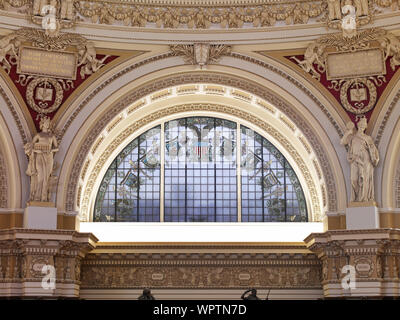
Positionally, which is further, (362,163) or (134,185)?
(134,185)

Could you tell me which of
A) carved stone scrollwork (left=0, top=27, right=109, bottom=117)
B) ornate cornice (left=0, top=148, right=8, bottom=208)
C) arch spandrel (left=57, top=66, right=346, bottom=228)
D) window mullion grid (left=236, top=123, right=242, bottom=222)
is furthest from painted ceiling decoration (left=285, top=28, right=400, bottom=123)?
ornate cornice (left=0, top=148, right=8, bottom=208)

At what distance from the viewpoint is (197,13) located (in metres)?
22.5

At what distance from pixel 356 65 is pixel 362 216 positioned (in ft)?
17.3

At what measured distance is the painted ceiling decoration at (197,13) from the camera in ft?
72.4

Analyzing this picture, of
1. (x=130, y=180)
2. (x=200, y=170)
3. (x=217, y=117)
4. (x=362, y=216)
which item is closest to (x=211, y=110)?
(x=217, y=117)

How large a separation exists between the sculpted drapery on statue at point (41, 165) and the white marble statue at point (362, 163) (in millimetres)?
9950

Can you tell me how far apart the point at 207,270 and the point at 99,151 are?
6.10m

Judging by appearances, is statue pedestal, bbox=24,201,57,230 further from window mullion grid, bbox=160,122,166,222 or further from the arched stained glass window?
window mullion grid, bbox=160,122,166,222

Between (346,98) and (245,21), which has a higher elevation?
Answer: (245,21)

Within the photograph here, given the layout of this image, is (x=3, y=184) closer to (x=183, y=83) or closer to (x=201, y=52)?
(x=183, y=83)

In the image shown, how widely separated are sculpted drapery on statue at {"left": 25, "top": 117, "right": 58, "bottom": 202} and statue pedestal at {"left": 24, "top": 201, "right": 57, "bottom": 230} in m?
0.22

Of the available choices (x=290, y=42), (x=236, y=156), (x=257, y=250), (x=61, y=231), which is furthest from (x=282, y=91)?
(x=61, y=231)

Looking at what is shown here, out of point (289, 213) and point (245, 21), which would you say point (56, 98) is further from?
point (289, 213)

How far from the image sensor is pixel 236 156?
2533 centimetres
